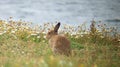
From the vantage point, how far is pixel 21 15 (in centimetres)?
2209

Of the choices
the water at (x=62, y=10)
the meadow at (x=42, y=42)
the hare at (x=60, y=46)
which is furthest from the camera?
the water at (x=62, y=10)

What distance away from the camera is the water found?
20809 millimetres

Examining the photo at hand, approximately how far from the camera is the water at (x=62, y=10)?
20.8 metres

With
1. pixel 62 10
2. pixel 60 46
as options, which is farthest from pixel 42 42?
pixel 62 10

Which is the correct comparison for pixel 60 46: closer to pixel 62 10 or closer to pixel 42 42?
pixel 42 42

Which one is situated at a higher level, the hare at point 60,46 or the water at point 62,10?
the hare at point 60,46

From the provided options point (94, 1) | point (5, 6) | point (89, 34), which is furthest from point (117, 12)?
point (89, 34)

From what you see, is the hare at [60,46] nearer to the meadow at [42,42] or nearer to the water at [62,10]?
the meadow at [42,42]

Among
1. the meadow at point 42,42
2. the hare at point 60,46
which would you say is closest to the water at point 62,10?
the meadow at point 42,42

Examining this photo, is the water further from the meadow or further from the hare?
the hare

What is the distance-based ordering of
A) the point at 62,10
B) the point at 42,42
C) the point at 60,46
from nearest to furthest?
1. the point at 60,46
2. the point at 42,42
3. the point at 62,10

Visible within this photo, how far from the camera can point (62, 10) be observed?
23656 mm

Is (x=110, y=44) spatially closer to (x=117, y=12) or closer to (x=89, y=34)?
(x=89, y=34)

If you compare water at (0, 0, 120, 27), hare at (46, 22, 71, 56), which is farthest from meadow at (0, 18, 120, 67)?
water at (0, 0, 120, 27)
